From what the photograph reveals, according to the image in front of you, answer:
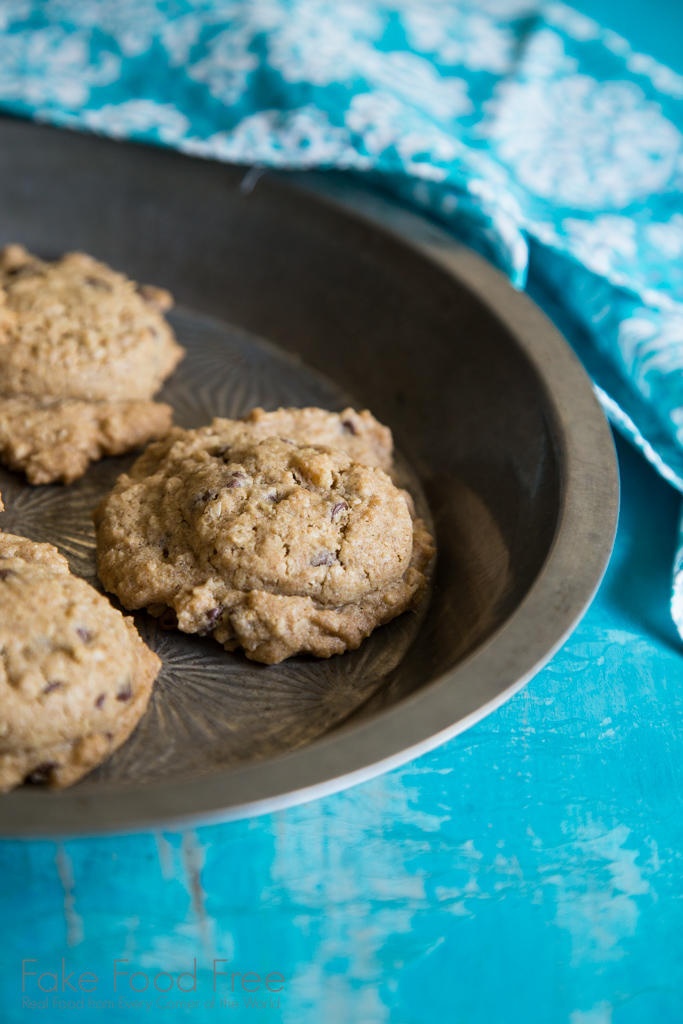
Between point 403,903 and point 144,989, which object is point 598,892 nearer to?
point 403,903

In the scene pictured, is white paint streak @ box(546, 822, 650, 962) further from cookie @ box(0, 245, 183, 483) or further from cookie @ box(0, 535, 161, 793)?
cookie @ box(0, 245, 183, 483)

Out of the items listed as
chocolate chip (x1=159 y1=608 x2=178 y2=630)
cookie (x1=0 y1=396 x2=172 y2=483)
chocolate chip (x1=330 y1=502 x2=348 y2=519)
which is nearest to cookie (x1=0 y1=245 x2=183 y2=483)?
cookie (x1=0 y1=396 x2=172 y2=483)

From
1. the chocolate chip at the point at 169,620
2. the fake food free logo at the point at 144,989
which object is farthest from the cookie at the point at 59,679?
the fake food free logo at the point at 144,989

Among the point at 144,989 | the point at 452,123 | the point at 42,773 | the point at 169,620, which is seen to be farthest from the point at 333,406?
the point at 144,989

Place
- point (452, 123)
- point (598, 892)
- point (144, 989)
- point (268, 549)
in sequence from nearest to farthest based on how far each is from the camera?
point (144, 989) → point (598, 892) → point (268, 549) → point (452, 123)

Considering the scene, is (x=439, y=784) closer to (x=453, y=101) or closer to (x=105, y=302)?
(x=105, y=302)

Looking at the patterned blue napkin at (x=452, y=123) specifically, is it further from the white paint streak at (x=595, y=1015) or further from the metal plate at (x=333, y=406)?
the white paint streak at (x=595, y=1015)

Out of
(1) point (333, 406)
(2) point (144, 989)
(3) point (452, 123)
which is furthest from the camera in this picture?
(3) point (452, 123)
